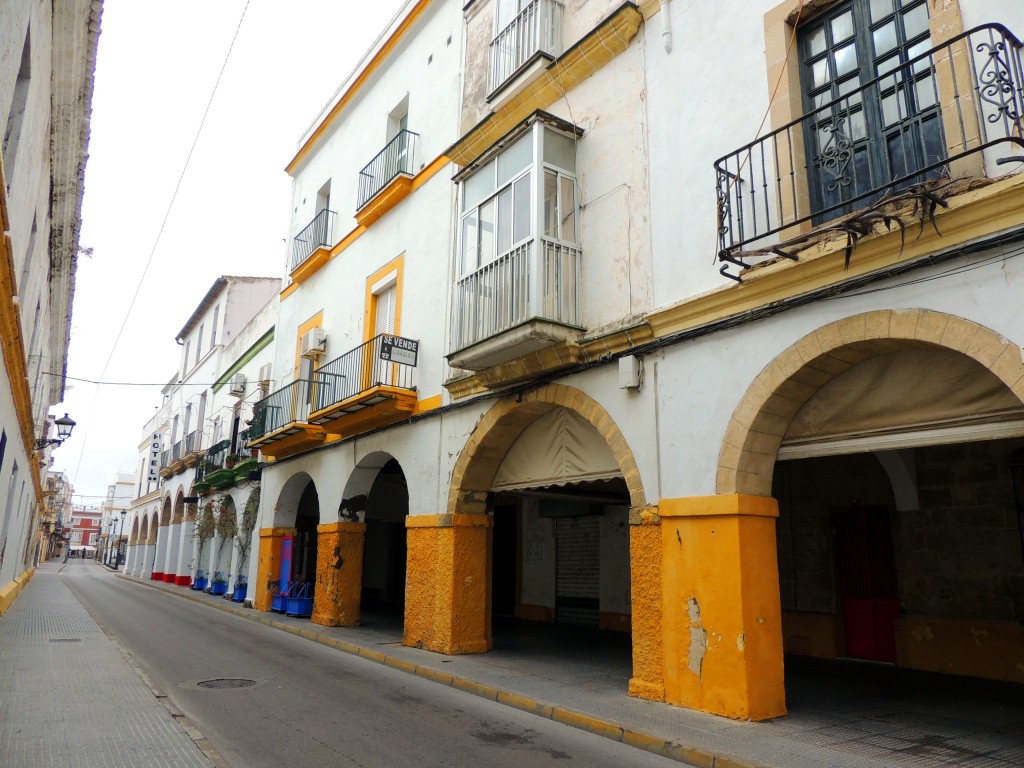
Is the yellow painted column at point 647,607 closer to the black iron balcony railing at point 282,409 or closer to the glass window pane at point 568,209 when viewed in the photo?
the glass window pane at point 568,209

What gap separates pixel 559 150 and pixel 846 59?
364cm

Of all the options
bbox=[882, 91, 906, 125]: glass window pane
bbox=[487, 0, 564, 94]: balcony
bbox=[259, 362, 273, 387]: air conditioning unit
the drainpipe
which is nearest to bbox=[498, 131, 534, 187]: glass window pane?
bbox=[487, 0, 564, 94]: balcony

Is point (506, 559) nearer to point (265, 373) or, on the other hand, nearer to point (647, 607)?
point (265, 373)

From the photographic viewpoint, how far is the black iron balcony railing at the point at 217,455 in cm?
2255

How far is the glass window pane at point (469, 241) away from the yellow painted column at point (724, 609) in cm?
498

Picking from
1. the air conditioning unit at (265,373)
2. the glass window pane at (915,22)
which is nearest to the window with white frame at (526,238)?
the glass window pane at (915,22)

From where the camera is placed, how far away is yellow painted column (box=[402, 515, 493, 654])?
10578mm

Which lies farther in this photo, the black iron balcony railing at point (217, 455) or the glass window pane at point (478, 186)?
the black iron balcony railing at point (217, 455)

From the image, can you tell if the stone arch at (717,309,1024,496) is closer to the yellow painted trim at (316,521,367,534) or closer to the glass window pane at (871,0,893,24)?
the glass window pane at (871,0,893,24)

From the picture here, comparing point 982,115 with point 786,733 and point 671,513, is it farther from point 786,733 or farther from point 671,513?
point 786,733

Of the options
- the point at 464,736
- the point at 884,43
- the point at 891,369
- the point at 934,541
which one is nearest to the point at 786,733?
the point at 464,736

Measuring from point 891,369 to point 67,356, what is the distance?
22482 mm

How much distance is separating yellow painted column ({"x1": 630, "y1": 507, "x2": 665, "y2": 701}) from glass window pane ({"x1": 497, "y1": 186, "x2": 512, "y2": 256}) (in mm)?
3877

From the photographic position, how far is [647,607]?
24.6 ft
